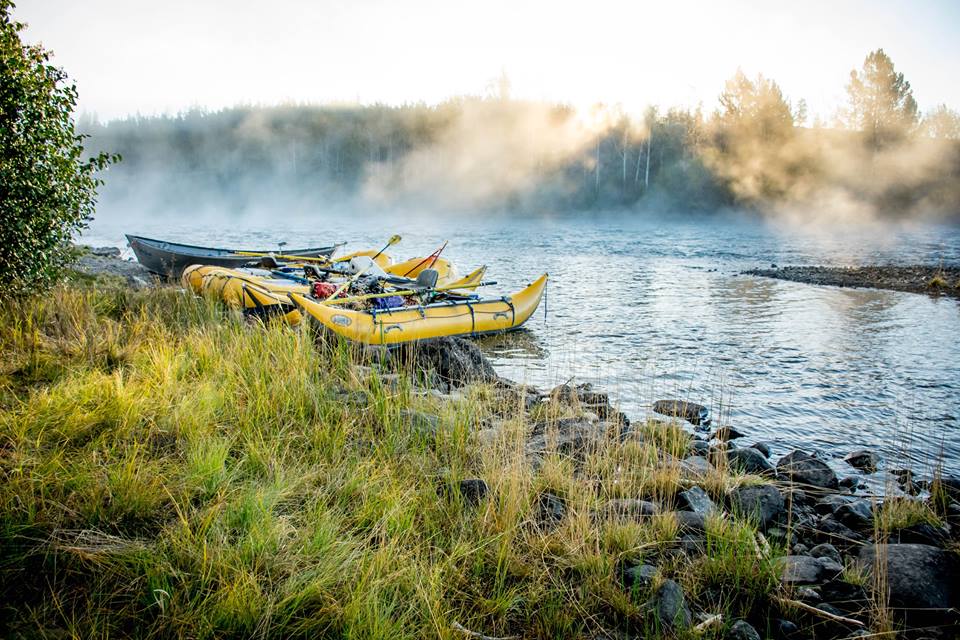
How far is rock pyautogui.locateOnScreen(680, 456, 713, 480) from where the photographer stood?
13.6 feet

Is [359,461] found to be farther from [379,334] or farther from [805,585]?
[379,334]

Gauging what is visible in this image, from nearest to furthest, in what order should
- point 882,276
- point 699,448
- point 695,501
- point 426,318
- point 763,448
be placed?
point 695,501 → point 699,448 → point 763,448 → point 426,318 → point 882,276

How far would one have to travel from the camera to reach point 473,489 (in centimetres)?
346

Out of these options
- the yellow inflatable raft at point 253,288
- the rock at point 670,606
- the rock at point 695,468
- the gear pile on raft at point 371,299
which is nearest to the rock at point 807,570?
the rock at point 670,606

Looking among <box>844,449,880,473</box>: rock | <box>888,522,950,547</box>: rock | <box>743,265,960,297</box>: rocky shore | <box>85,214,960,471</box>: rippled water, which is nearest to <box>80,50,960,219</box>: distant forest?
<box>85,214,960,471</box>: rippled water

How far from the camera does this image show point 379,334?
8.45 metres

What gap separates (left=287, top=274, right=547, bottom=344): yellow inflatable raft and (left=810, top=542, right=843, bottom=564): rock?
224 inches

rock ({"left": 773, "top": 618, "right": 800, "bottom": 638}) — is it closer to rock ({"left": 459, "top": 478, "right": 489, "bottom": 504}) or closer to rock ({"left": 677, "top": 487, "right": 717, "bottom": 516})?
rock ({"left": 677, "top": 487, "right": 717, "bottom": 516})

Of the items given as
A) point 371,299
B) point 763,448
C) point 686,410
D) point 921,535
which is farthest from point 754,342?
point 921,535

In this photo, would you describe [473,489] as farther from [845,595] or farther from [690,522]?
[845,595]

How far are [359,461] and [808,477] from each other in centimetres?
368

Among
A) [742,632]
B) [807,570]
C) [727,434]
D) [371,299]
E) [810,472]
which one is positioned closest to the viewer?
[742,632]

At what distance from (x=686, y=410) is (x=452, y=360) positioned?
2823mm

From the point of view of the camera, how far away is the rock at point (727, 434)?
229 inches
